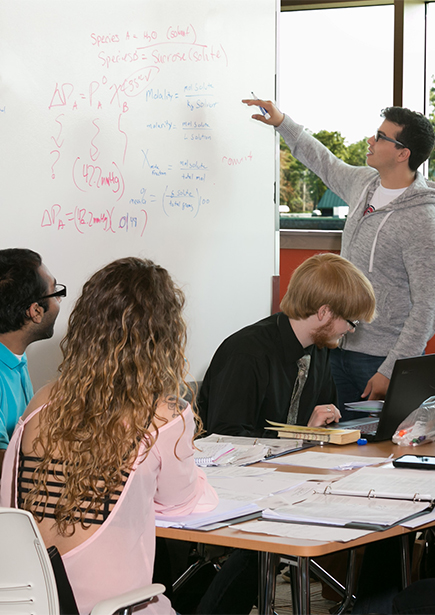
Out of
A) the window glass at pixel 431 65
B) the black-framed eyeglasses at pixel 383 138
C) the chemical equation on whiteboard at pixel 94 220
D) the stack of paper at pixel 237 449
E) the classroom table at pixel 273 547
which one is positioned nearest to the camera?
the classroom table at pixel 273 547

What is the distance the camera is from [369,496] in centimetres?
160

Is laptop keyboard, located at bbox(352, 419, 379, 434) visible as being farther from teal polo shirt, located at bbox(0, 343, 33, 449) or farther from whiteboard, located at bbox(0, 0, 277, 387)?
teal polo shirt, located at bbox(0, 343, 33, 449)

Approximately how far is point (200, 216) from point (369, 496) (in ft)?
5.51

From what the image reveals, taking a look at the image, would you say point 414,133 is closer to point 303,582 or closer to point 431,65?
point 431,65

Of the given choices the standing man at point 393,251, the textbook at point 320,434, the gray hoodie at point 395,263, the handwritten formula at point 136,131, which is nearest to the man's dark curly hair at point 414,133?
the standing man at point 393,251

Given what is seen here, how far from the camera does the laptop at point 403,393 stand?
2.17 meters

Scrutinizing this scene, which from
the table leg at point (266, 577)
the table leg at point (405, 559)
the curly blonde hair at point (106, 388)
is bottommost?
the table leg at point (405, 559)

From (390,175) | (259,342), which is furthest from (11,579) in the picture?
(390,175)

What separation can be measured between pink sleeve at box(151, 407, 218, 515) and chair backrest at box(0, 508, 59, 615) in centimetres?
28

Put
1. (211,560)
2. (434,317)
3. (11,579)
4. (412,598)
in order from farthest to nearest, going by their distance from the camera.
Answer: (434,317) → (211,560) → (412,598) → (11,579)

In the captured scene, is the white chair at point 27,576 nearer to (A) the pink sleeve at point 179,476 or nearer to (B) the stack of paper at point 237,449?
(A) the pink sleeve at point 179,476

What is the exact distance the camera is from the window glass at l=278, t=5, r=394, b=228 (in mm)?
4129

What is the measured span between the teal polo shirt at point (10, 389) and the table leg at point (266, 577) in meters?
0.82

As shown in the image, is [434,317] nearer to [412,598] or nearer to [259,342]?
[259,342]
